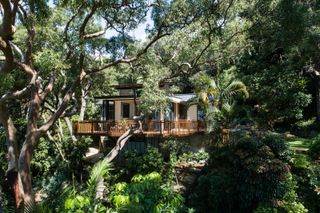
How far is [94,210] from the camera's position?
17.7ft

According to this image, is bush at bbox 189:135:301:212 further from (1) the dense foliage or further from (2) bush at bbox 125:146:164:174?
(2) bush at bbox 125:146:164:174

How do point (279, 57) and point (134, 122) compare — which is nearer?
point (134, 122)

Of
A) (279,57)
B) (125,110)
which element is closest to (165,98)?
(125,110)

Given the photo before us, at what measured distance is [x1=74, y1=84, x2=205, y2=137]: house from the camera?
61.3ft

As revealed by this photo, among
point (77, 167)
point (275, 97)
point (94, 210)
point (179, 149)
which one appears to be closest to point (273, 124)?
point (275, 97)

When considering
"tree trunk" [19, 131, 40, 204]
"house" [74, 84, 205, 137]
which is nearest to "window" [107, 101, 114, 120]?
"house" [74, 84, 205, 137]

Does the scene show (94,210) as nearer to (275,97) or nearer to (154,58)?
(154,58)

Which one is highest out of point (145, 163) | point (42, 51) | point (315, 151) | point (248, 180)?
point (42, 51)

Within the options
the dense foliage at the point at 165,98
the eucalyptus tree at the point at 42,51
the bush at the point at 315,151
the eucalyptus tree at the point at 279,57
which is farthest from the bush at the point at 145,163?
A: the eucalyptus tree at the point at 279,57

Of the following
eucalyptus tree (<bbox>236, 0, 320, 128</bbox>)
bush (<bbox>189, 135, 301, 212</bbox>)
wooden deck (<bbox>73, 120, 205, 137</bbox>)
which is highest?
eucalyptus tree (<bbox>236, 0, 320, 128</bbox>)

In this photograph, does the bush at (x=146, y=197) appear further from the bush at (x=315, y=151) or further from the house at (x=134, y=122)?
the house at (x=134, y=122)

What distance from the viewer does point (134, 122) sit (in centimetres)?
1794

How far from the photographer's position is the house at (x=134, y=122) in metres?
18.7

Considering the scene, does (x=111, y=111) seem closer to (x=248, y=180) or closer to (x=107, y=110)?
(x=107, y=110)
